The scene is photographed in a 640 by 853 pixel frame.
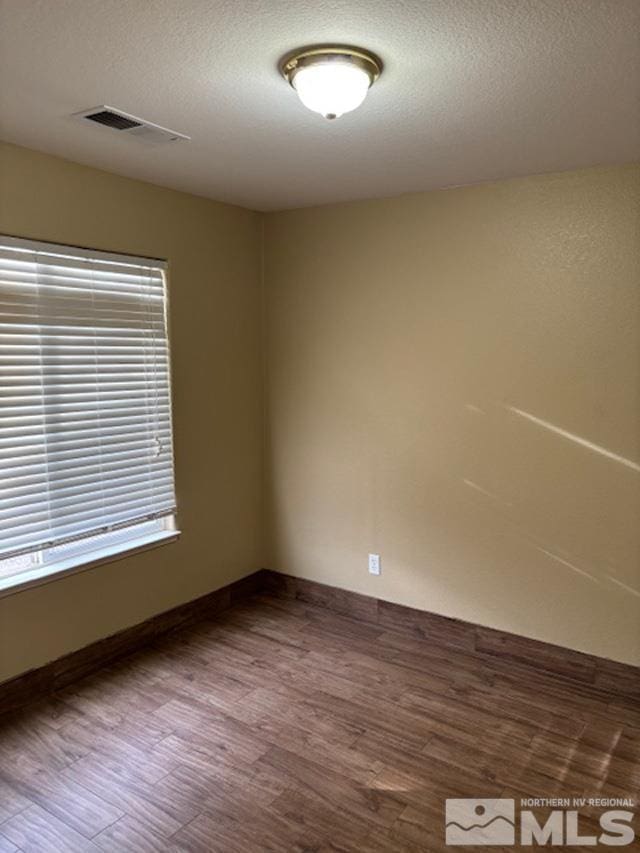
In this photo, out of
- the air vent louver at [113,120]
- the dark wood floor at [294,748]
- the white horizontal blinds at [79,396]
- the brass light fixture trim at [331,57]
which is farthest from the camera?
the white horizontal blinds at [79,396]

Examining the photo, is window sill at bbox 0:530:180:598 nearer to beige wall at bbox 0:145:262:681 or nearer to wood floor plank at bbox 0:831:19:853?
beige wall at bbox 0:145:262:681

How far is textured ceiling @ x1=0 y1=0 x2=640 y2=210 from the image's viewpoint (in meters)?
1.56

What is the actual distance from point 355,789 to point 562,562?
4.85ft

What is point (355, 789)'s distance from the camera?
2.28 m

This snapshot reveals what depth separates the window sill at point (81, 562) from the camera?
2.75 m

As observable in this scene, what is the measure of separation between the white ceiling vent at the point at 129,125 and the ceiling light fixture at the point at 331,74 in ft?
2.28

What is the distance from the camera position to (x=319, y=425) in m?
3.85

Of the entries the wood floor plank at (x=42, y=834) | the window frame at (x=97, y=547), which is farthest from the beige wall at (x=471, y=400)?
the wood floor plank at (x=42, y=834)

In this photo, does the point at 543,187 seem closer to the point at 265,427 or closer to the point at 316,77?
the point at 316,77

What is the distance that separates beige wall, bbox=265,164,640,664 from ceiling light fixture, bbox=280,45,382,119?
1.47m

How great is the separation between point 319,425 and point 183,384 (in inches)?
34.6

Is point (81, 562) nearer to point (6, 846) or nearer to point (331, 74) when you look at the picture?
point (6, 846)

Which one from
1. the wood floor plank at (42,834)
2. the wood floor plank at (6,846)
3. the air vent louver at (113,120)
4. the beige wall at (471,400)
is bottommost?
the wood floor plank at (6,846)

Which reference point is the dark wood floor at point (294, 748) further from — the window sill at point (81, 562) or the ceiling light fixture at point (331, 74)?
the ceiling light fixture at point (331, 74)
